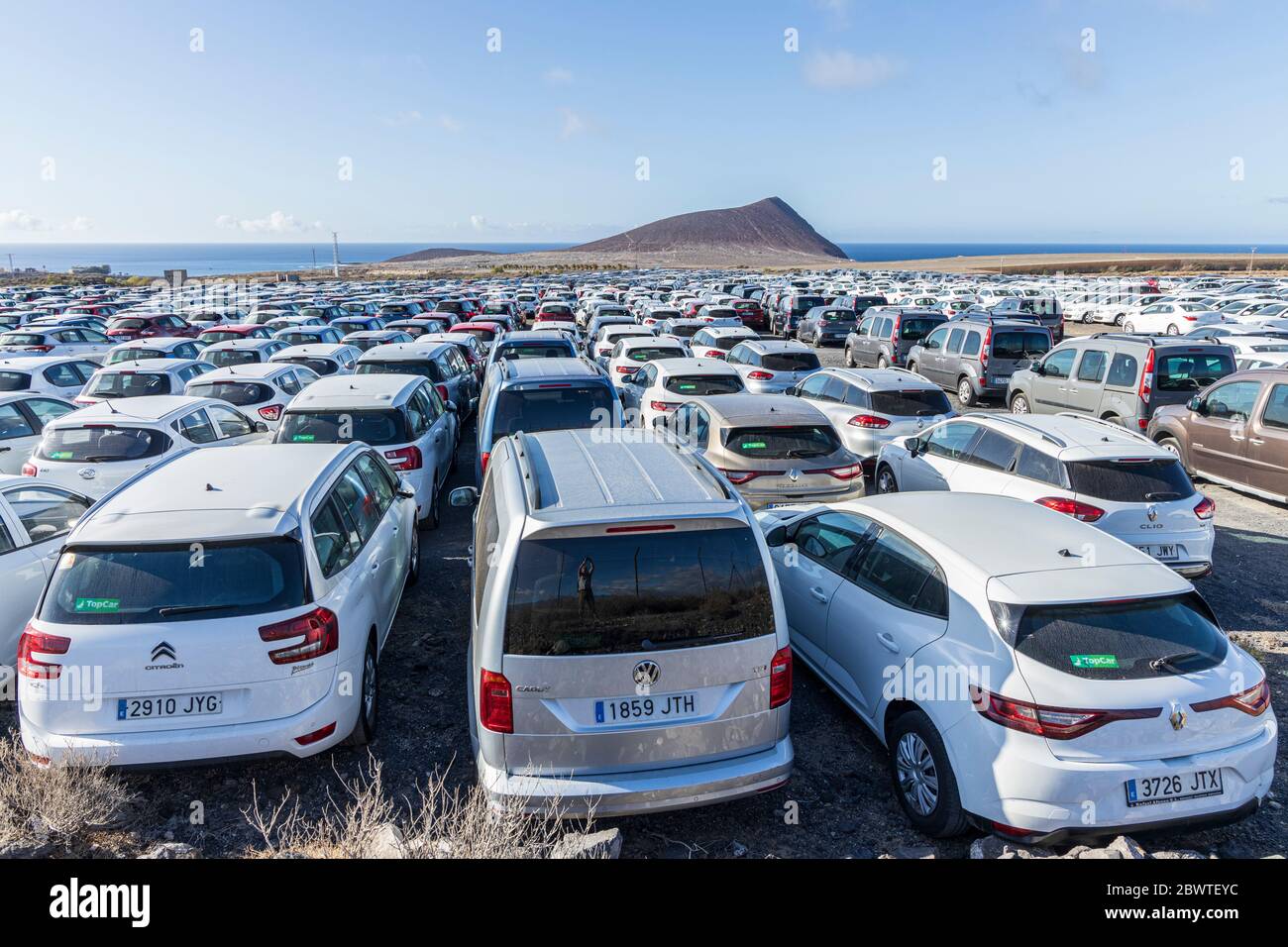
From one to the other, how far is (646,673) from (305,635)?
1991mm

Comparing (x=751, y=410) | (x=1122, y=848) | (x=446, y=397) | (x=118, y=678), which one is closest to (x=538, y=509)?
(x=118, y=678)

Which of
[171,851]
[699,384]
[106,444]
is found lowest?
[171,851]

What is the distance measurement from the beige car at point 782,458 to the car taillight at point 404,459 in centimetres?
305

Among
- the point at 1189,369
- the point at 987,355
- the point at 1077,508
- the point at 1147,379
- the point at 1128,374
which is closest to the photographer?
the point at 1077,508

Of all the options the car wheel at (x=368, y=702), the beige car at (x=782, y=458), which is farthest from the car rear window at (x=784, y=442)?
the car wheel at (x=368, y=702)

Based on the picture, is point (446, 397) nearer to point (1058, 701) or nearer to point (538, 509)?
point (538, 509)

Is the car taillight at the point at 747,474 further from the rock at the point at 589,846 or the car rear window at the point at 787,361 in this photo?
the car rear window at the point at 787,361

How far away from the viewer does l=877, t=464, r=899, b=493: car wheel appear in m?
10.3

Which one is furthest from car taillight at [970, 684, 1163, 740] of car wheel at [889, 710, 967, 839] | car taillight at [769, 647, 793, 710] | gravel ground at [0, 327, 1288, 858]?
car taillight at [769, 647, 793, 710]

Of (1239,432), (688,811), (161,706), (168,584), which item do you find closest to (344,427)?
(168,584)

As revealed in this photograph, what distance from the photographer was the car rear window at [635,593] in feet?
12.2

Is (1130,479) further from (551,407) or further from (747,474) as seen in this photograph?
(551,407)

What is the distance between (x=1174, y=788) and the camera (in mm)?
3742

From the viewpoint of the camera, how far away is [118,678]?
4.18m
